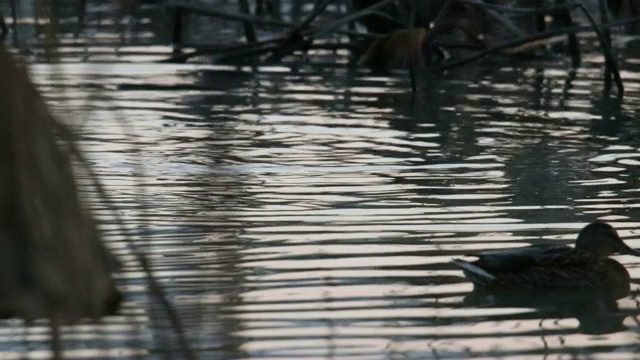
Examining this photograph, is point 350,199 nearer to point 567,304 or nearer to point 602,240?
point 602,240

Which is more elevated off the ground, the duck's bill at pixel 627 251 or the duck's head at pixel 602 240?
the duck's head at pixel 602 240

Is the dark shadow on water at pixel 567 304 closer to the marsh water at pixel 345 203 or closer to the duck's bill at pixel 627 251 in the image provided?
the marsh water at pixel 345 203

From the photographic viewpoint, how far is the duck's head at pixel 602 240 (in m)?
6.65

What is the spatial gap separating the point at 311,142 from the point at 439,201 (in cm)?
225

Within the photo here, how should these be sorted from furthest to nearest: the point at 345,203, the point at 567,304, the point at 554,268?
the point at 345,203 < the point at 554,268 < the point at 567,304

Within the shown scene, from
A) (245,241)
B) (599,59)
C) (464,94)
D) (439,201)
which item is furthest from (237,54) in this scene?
(245,241)

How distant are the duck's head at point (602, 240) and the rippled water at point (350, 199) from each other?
129 mm

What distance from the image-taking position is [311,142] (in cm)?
1024

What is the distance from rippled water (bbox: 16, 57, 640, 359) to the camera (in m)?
5.30

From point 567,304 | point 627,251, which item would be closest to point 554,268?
point 567,304

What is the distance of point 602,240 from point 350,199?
1.73 metres

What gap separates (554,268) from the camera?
6.48 m

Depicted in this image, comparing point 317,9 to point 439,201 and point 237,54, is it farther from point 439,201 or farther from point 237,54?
point 439,201

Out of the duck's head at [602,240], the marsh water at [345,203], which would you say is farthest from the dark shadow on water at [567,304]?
the duck's head at [602,240]
